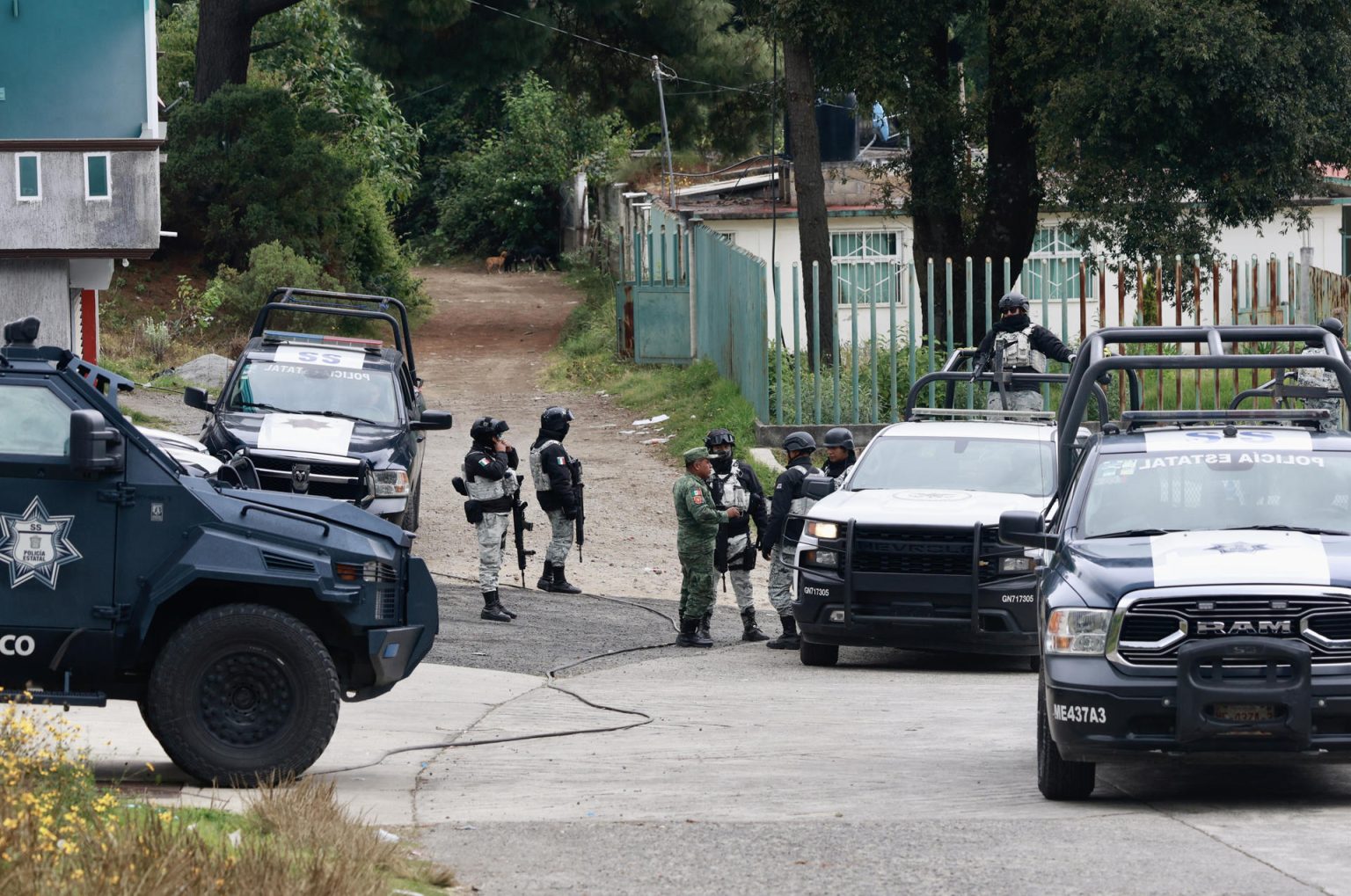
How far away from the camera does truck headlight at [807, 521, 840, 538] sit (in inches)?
543

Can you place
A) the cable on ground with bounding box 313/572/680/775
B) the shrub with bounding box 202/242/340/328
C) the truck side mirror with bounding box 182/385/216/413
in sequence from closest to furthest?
1. the cable on ground with bounding box 313/572/680/775
2. the truck side mirror with bounding box 182/385/216/413
3. the shrub with bounding box 202/242/340/328

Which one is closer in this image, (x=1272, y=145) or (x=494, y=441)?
(x=494, y=441)

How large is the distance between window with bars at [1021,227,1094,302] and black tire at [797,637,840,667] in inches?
420

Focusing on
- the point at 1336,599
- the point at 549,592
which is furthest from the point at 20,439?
the point at 549,592

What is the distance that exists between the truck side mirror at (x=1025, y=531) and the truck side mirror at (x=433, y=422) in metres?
9.37

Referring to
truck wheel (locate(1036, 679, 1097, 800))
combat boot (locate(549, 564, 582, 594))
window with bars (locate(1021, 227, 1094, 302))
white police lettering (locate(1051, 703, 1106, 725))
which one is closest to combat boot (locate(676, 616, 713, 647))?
combat boot (locate(549, 564, 582, 594))

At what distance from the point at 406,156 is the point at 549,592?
33.4 metres

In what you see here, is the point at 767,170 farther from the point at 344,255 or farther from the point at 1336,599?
the point at 1336,599

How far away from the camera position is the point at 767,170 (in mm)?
43906

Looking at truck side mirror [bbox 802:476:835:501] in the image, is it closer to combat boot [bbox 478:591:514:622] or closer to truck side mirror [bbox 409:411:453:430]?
combat boot [bbox 478:591:514:622]

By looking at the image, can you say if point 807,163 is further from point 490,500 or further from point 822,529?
point 822,529

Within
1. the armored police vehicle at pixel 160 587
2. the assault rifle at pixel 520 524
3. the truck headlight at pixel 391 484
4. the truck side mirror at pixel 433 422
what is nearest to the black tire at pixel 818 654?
the assault rifle at pixel 520 524

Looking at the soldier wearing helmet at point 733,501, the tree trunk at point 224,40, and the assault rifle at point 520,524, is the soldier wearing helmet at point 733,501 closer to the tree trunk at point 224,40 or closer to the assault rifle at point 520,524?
the assault rifle at point 520,524

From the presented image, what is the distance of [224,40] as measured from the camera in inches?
1475
